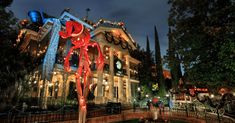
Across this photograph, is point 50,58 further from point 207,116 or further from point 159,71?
point 159,71

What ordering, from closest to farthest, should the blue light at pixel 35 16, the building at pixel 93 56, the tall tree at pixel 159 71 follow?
the building at pixel 93 56 < the blue light at pixel 35 16 < the tall tree at pixel 159 71

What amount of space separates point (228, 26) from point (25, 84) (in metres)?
15.0

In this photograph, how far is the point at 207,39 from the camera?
9.75 meters

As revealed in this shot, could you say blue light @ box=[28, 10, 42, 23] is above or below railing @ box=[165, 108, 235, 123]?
above

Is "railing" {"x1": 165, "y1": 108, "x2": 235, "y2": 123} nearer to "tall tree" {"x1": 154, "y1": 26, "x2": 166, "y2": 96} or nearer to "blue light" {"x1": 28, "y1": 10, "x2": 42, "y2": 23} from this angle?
"tall tree" {"x1": 154, "y1": 26, "x2": 166, "y2": 96}

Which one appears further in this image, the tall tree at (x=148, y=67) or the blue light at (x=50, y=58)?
the tall tree at (x=148, y=67)

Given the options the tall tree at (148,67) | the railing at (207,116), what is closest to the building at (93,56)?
the tall tree at (148,67)

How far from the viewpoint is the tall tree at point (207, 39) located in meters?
8.40

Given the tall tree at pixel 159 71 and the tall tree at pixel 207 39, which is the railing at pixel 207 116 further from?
the tall tree at pixel 159 71

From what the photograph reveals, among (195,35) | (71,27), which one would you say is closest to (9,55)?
(71,27)

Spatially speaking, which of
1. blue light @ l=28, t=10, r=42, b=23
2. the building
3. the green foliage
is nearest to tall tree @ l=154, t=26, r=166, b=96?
the green foliage

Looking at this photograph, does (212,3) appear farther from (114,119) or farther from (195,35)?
(114,119)

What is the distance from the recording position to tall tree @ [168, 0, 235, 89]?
8.40 meters

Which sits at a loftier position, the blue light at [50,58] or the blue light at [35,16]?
the blue light at [35,16]
